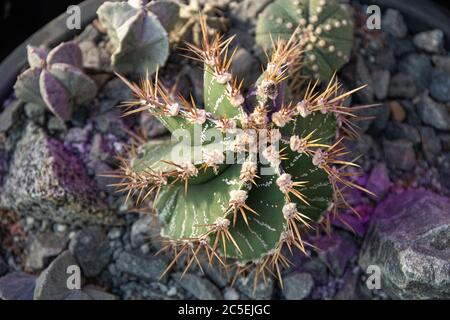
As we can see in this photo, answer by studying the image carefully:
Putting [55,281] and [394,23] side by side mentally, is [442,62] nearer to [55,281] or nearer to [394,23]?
[394,23]

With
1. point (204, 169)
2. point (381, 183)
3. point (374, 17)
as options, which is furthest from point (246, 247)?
point (374, 17)

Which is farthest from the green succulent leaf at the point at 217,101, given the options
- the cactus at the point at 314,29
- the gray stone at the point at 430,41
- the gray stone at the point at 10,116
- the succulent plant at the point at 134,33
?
the gray stone at the point at 430,41

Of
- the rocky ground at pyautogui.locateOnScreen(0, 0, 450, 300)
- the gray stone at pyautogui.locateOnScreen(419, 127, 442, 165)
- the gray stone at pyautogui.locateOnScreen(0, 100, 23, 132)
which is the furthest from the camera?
the gray stone at pyautogui.locateOnScreen(419, 127, 442, 165)

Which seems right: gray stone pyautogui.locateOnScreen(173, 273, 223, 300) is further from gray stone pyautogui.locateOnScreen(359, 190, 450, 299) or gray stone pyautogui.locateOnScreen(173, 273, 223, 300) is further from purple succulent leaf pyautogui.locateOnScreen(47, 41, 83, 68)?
purple succulent leaf pyautogui.locateOnScreen(47, 41, 83, 68)

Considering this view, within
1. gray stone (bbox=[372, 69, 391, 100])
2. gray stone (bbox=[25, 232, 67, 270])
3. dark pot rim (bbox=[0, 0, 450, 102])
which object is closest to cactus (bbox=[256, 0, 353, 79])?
gray stone (bbox=[372, 69, 391, 100])

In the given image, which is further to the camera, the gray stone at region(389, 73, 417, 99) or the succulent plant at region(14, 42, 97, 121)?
the gray stone at region(389, 73, 417, 99)

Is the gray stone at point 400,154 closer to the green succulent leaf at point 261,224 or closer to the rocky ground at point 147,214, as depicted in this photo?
the rocky ground at point 147,214
